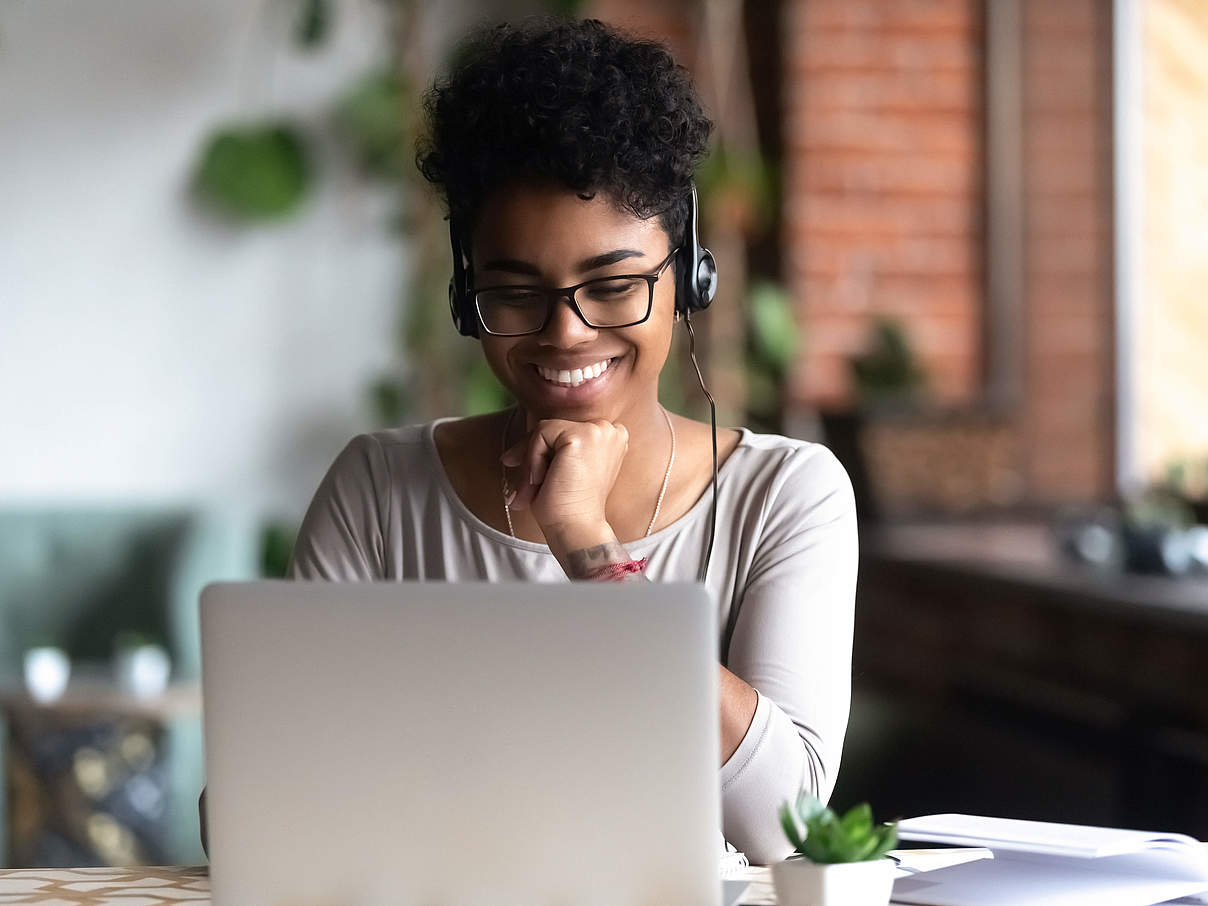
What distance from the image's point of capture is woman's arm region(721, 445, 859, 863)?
50.7 inches

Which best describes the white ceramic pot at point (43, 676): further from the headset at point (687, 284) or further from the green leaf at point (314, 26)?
the headset at point (687, 284)

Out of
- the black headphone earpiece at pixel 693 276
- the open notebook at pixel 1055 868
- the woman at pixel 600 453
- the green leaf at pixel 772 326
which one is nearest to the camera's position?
the open notebook at pixel 1055 868

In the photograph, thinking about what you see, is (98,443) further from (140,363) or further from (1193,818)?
(1193,818)

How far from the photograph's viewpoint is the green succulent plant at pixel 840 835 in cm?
100

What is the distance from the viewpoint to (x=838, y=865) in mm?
997

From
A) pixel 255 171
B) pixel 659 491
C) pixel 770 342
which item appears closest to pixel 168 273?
pixel 255 171

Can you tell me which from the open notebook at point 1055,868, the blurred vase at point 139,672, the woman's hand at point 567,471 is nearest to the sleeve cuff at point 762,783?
the open notebook at point 1055,868

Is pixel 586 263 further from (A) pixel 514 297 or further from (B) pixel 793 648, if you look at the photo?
(B) pixel 793 648

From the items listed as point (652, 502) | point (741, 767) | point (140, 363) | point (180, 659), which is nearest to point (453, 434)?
point (652, 502)

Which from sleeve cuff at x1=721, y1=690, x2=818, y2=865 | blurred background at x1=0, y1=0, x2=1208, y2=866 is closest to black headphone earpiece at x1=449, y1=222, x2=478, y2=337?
sleeve cuff at x1=721, y1=690, x2=818, y2=865

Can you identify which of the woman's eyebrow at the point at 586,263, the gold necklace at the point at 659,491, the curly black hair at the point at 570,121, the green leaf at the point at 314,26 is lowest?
the gold necklace at the point at 659,491

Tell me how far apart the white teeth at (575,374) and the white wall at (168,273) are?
11.0 feet

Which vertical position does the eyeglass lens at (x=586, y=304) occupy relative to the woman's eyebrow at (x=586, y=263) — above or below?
below

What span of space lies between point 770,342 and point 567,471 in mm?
2588
